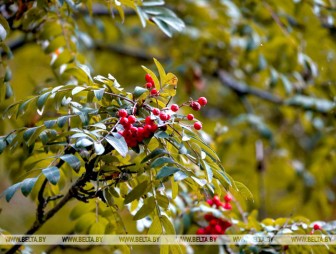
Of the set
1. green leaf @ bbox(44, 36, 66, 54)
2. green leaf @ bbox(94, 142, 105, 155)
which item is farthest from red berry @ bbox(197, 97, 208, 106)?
green leaf @ bbox(44, 36, 66, 54)

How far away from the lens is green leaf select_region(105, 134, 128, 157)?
1161 millimetres

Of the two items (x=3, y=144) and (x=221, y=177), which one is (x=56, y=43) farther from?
(x=221, y=177)

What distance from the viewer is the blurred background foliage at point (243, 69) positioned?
2.59 meters

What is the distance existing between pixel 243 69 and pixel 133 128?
2.43 m

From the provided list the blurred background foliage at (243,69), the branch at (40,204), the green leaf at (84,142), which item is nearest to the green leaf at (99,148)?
the green leaf at (84,142)

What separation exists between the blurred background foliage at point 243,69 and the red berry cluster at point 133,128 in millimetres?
784

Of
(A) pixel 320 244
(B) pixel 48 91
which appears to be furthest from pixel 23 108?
(A) pixel 320 244

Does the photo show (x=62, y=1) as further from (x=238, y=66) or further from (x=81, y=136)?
(x=238, y=66)

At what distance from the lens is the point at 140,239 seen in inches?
62.1

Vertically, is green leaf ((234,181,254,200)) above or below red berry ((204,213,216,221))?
above

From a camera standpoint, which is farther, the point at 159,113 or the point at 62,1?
the point at 62,1

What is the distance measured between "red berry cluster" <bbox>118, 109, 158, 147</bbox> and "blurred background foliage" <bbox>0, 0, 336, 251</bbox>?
78 cm

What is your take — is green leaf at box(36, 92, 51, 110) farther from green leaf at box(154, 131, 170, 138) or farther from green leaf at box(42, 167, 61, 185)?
green leaf at box(154, 131, 170, 138)

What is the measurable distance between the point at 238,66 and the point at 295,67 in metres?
0.70
